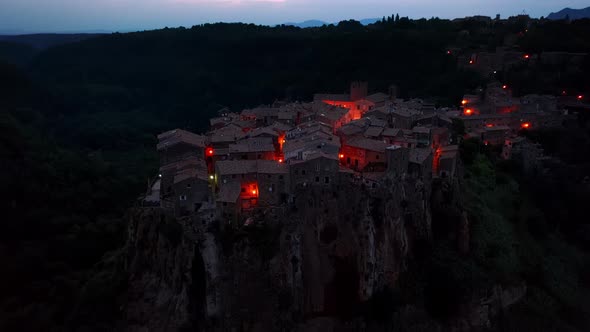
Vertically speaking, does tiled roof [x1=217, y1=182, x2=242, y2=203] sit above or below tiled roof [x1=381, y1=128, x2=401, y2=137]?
below

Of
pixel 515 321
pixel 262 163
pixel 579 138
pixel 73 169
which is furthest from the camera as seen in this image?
pixel 73 169

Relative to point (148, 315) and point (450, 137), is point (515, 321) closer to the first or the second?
point (450, 137)

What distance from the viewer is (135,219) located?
25.1m

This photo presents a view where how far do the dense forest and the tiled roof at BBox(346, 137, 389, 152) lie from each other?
6580 millimetres

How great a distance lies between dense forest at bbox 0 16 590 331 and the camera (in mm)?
29406

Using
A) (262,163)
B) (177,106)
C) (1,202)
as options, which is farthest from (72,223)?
(177,106)

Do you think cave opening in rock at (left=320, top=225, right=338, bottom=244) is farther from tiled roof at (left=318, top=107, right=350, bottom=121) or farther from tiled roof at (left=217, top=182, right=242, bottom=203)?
tiled roof at (left=318, top=107, right=350, bottom=121)

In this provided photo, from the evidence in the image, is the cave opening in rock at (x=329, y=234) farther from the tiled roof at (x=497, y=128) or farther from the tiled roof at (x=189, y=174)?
the tiled roof at (x=497, y=128)

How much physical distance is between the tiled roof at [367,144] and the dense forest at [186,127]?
21.6ft

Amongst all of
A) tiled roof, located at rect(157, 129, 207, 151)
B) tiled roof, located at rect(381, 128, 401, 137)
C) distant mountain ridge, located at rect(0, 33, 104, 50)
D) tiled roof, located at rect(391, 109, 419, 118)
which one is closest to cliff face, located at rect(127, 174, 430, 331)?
tiled roof, located at rect(157, 129, 207, 151)

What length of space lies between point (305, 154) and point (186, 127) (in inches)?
1735

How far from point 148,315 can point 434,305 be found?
47.9ft

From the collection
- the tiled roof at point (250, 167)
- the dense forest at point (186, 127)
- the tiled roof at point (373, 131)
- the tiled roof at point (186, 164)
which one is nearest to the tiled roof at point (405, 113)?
the tiled roof at point (373, 131)

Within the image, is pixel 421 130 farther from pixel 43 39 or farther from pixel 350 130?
pixel 43 39
